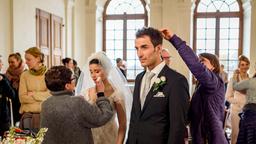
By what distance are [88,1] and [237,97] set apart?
6026mm

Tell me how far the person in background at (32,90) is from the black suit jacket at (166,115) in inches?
77.7

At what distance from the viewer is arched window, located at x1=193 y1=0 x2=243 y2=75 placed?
9.63 meters

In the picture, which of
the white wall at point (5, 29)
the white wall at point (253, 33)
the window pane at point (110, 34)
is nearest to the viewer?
the white wall at point (5, 29)

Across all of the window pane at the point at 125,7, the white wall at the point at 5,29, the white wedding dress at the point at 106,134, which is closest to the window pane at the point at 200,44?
the window pane at the point at 125,7

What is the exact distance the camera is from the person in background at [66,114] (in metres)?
2.07

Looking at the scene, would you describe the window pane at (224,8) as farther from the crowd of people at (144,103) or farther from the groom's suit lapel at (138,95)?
the groom's suit lapel at (138,95)

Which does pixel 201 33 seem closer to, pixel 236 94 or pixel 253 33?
pixel 253 33

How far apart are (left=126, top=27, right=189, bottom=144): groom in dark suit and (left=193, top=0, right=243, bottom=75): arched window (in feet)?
26.0

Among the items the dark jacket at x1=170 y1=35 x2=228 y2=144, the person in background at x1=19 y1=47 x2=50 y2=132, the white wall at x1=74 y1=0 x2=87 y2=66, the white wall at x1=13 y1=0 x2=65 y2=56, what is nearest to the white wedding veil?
the dark jacket at x1=170 y1=35 x2=228 y2=144

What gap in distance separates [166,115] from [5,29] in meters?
4.26

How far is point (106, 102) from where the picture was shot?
7.34 feet

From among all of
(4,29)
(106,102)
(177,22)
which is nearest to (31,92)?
(106,102)

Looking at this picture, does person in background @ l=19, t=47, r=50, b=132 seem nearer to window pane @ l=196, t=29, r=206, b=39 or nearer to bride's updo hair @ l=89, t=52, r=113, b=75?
bride's updo hair @ l=89, t=52, r=113, b=75

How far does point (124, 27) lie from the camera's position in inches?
397
